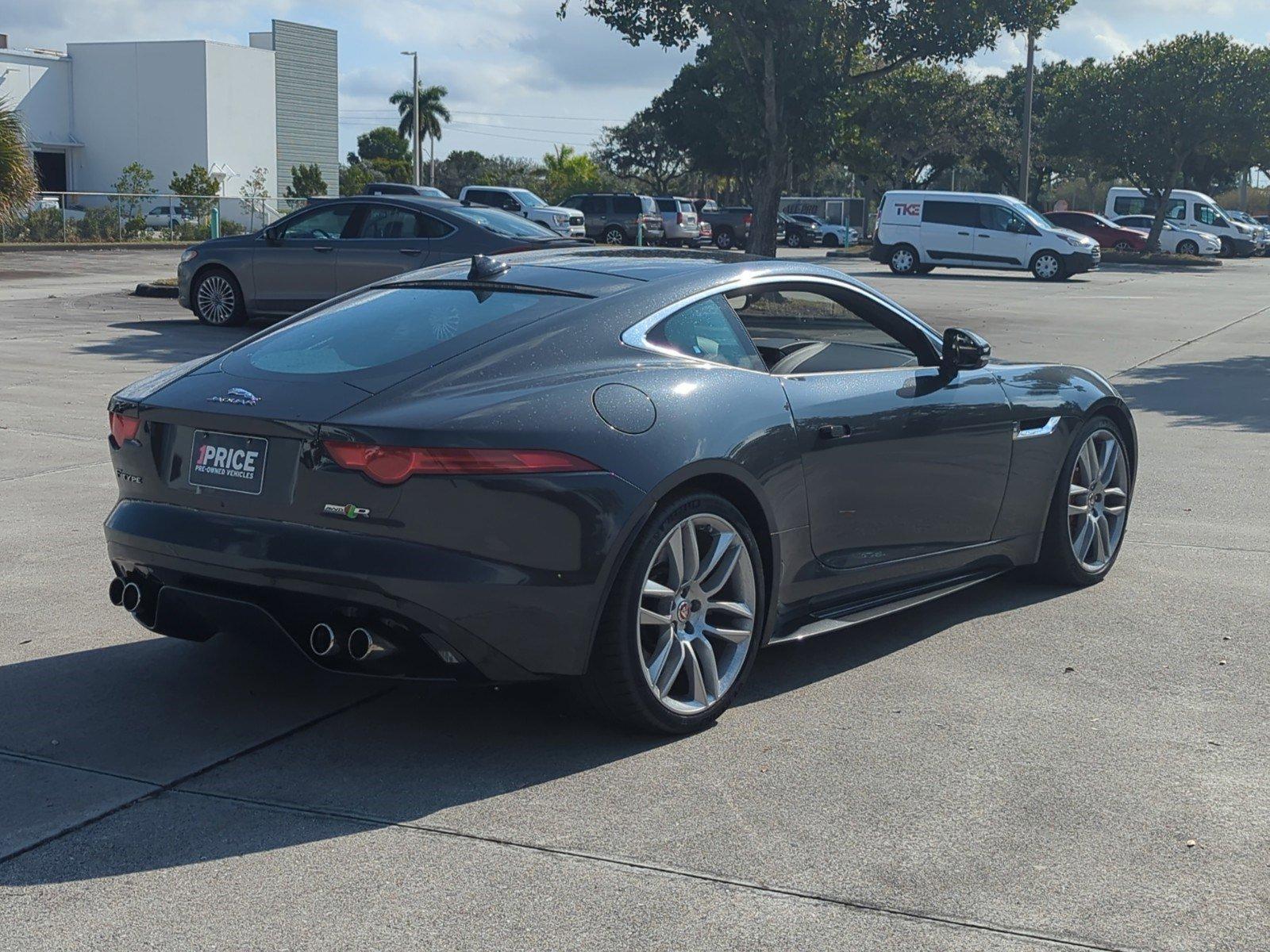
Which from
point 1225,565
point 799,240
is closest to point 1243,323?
point 1225,565

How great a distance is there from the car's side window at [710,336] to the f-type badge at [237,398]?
119cm

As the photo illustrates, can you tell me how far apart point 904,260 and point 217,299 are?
77.8 ft

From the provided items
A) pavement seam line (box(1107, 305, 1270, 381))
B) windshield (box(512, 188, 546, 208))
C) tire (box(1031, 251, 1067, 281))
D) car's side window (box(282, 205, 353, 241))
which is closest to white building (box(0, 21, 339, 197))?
windshield (box(512, 188, 546, 208))

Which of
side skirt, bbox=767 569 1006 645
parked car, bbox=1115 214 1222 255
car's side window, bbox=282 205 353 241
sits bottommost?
side skirt, bbox=767 569 1006 645

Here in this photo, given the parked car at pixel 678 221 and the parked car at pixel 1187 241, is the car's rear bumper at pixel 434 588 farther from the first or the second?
the parked car at pixel 1187 241

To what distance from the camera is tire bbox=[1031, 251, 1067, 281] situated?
3475 centimetres

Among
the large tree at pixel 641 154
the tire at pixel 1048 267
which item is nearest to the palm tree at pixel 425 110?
the large tree at pixel 641 154

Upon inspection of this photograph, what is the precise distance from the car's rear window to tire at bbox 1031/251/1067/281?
3185 centimetres

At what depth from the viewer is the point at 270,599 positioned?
13.3ft

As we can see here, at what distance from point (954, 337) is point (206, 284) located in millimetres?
12860

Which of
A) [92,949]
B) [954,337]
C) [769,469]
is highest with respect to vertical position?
[954,337]

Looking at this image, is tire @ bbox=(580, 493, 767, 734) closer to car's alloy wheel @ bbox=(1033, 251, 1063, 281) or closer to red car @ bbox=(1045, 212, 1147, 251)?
car's alloy wheel @ bbox=(1033, 251, 1063, 281)

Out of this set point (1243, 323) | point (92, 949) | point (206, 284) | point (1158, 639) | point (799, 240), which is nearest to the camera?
point (92, 949)

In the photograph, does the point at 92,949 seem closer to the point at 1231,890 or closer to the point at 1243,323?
the point at 1231,890
